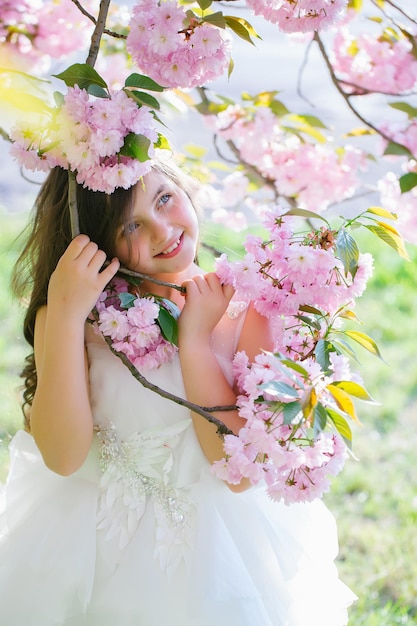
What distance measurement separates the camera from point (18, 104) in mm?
687

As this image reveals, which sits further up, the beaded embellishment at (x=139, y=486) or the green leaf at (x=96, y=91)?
the green leaf at (x=96, y=91)

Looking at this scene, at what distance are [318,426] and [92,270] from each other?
1.66 ft

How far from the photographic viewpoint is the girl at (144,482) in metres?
1.30

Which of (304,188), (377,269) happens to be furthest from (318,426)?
(377,269)

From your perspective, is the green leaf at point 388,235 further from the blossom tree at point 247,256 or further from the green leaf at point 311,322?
the green leaf at point 311,322

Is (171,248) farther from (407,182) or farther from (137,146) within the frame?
(407,182)

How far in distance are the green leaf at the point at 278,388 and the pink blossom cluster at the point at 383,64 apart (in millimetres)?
1257

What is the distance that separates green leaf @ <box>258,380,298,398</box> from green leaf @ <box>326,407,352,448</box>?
7cm

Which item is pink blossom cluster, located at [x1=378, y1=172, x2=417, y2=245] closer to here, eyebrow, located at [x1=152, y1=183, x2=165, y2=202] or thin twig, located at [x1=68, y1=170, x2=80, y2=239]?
eyebrow, located at [x1=152, y1=183, x2=165, y2=202]

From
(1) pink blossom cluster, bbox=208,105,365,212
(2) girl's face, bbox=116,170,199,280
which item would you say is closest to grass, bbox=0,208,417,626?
(1) pink blossom cluster, bbox=208,105,365,212

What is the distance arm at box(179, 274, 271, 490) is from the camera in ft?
4.30

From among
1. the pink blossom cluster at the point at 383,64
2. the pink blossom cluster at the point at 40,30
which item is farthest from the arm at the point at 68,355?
the pink blossom cluster at the point at 40,30

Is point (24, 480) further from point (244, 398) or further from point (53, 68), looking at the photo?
point (53, 68)

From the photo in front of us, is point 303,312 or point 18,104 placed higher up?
point 18,104
